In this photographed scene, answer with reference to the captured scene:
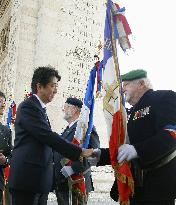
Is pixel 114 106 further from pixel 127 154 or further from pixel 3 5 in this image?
pixel 3 5

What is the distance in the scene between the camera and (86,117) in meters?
4.73

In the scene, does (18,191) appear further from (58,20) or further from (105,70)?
(58,20)

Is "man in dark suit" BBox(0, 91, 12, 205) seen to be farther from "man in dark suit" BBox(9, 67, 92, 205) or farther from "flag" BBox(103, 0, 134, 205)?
"flag" BBox(103, 0, 134, 205)

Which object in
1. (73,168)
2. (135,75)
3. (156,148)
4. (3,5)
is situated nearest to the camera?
(156,148)

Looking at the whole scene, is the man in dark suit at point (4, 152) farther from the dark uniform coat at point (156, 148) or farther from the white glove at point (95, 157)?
the dark uniform coat at point (156, 148)

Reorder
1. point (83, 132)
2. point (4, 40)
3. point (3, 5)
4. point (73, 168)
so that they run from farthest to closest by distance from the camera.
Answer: point (3, 5) < point (4, 40) < point (83, 132) < point (73, 168)

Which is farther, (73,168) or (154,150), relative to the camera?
(73,168)

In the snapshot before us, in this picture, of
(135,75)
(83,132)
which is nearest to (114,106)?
(135,75)

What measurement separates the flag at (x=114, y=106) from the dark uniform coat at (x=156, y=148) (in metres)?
0.07

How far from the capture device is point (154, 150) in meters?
2.40

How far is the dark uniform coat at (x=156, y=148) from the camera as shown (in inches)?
94.8

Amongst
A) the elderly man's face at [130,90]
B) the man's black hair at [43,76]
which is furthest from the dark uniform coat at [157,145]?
the man's black hair at [43,76]

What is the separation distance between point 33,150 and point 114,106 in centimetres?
76

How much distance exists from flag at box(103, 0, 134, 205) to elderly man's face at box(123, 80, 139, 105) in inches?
2.2
